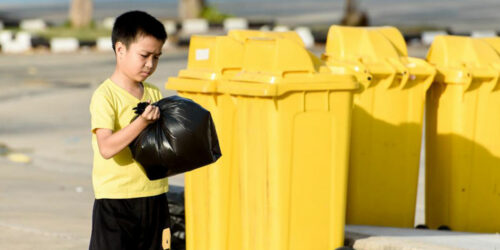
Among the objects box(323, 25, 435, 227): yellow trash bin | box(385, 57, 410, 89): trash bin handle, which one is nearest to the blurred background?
box(323, 25, 435, 227): yellow trash bin

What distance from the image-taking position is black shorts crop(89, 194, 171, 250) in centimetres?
459

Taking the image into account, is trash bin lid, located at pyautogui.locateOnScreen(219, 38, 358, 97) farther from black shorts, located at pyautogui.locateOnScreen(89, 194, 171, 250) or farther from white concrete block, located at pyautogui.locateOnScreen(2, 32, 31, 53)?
white concrete block, located at pyautogui.locateOnScreen(2, 32, 31, 53)

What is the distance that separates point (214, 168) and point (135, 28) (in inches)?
56.2

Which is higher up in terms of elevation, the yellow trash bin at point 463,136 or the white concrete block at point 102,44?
the yellow trash bin at point 463,136

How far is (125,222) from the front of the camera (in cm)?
461

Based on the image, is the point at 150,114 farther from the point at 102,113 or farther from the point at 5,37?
the point at 5,37

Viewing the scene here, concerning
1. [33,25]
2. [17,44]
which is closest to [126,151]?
[17,44]

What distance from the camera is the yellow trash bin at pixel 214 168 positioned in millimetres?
5707

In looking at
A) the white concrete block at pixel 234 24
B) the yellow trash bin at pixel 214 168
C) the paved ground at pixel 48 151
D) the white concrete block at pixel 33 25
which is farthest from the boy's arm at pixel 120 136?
the white concrete block at pixel 33 25

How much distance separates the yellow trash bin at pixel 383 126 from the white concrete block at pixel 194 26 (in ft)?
66.6

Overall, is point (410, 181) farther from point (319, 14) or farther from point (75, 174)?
point (319, 14)

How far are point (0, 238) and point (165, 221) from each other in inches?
101

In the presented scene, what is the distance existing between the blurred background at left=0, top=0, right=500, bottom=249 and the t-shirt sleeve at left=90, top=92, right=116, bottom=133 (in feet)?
8.14

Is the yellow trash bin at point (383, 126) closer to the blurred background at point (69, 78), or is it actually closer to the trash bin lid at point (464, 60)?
the trash bin lid at point (464, 60)
